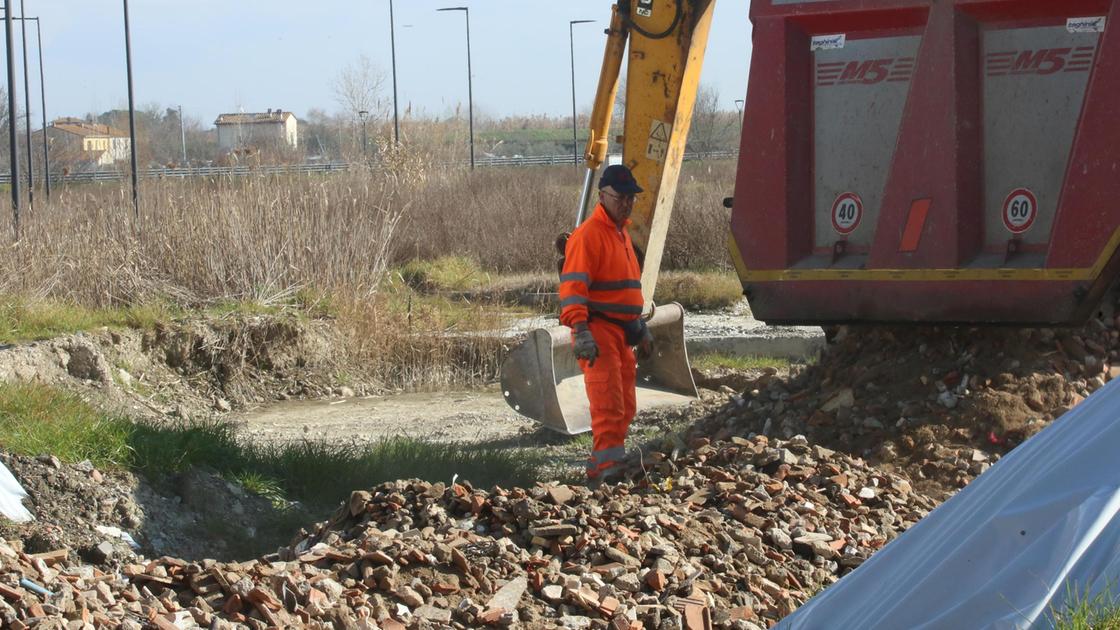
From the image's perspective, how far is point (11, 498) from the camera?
20.2ft

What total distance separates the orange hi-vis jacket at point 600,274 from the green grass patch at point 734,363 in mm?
4776

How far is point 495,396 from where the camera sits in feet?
38.9

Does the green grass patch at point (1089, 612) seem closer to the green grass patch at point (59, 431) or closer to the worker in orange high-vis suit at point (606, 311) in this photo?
the worker in orange high-vis suit at point (606, 311)

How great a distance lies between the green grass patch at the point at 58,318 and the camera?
10.8 m

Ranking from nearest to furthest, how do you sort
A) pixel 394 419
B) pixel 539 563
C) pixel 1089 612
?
pixel 1089 612 → pixel 539 563 → pixel 394 419

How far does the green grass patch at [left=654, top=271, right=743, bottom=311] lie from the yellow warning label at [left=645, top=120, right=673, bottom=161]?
31.1ft

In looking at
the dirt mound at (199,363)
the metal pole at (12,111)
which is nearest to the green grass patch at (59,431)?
the dirt mound at (199,363)

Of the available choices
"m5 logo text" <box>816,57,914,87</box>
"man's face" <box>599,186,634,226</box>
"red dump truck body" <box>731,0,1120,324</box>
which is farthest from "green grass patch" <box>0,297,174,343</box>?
"m5 logo text" <box>816,57,914,87</box>

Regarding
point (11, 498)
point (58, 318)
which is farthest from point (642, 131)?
point (58, 318)

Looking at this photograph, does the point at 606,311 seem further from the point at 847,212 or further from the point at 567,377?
the point at 567,377

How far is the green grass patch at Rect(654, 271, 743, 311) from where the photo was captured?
18.0m

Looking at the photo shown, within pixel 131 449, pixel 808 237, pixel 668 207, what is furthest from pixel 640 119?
pixel 131 449

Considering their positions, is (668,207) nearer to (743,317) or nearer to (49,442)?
(49,442)

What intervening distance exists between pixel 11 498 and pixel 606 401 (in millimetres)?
2993
